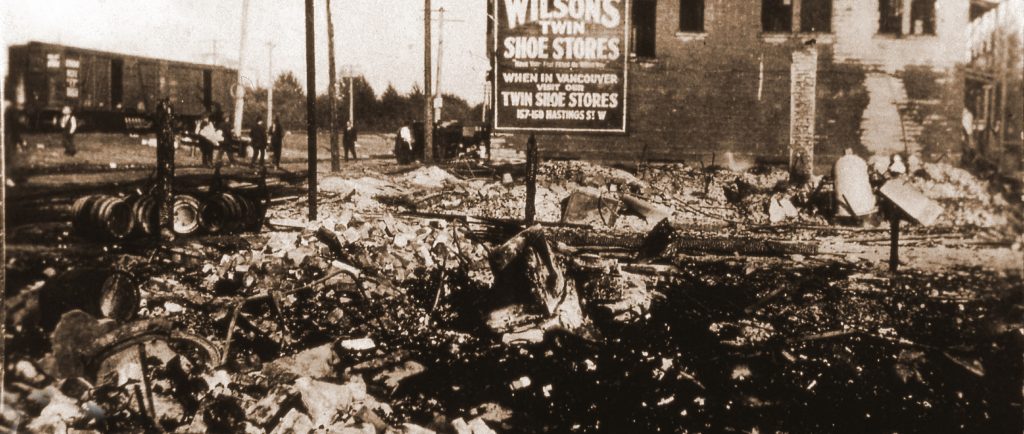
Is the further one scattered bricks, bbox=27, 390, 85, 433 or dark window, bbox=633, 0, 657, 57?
dark window, bbox=633, 0, 657, 57

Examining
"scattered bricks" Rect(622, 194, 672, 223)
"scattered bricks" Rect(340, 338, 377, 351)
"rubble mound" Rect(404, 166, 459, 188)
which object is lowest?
"scattered bricks" Rect(340, 338, 377, 351)

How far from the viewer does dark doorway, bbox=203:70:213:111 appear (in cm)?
326

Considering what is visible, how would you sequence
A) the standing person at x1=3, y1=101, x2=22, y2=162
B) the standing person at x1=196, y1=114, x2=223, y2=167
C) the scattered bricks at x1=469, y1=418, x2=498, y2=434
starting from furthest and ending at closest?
the standing person at x1=196, y1=114, x2=223, y2=167 → the standing person at x1=3, y1=101, x2=22, y2=162 → the scattered bricks at x1=469, y1=418, x2=498, y2=434

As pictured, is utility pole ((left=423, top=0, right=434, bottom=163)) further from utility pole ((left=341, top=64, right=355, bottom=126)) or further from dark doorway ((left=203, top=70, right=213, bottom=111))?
dark doorway ((left=203, top=70, right=213, bottom=111))

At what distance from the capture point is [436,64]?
11.1 feet

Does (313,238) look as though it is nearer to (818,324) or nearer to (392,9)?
(392,9)

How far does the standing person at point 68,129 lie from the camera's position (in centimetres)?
313

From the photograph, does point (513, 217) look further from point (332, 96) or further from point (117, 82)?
point (117, 82)

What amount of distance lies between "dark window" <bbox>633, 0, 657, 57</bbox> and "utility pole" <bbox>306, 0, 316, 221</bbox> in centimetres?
170

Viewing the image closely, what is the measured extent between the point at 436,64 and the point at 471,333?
1.42 metres

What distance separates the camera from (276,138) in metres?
3.30

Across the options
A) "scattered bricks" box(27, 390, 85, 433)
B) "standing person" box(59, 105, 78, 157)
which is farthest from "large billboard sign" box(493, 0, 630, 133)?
"scattered bricks" box(27, 390, 85, 433)

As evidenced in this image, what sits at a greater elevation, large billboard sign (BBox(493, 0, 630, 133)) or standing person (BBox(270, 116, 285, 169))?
large billboard sign (BBox(493, 0, 630, 133))

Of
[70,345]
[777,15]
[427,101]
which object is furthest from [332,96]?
[777,15]
